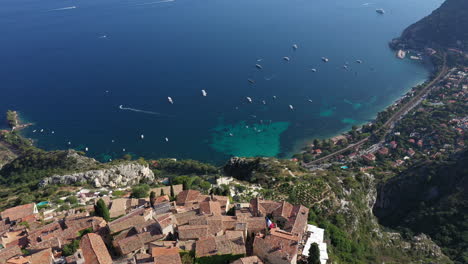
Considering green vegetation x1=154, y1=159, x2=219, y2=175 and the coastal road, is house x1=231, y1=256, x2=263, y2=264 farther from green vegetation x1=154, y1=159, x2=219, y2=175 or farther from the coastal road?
the coastal road

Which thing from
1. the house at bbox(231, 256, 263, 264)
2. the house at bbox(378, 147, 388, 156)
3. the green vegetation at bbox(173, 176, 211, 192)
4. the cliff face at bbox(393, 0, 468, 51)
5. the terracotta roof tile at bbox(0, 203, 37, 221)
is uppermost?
the cliff face at bbox(393, 0, 468, 51)

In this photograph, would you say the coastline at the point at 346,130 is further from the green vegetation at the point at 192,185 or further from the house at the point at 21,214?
the house at the point at 21,214

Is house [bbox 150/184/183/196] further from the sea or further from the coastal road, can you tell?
the coastal road

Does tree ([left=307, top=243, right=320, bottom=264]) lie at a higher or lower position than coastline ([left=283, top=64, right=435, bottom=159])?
higher

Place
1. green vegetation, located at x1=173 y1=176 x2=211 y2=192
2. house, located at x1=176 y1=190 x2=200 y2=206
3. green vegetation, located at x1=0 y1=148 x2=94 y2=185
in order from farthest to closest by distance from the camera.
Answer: green vegetation, located at x1=0 y1=148 x2=94 y2=185, green vegetation, located at x1=173 y1=176 x2=211 y2=192, house, located at x1=176 y1=190 x2=200 y2=206

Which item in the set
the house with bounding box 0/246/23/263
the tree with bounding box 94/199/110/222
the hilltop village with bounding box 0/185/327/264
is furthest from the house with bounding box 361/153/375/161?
the house with bounding box 0/246/23/263

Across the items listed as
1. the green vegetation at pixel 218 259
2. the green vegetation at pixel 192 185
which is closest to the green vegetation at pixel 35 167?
the green vegetation at pixel 192 185

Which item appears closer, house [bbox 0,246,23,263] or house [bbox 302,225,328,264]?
house [bbox 0,246,23,263]

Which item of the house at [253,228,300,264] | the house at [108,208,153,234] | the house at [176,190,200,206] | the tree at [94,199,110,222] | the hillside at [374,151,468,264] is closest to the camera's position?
the house at [253,228,300,264]
